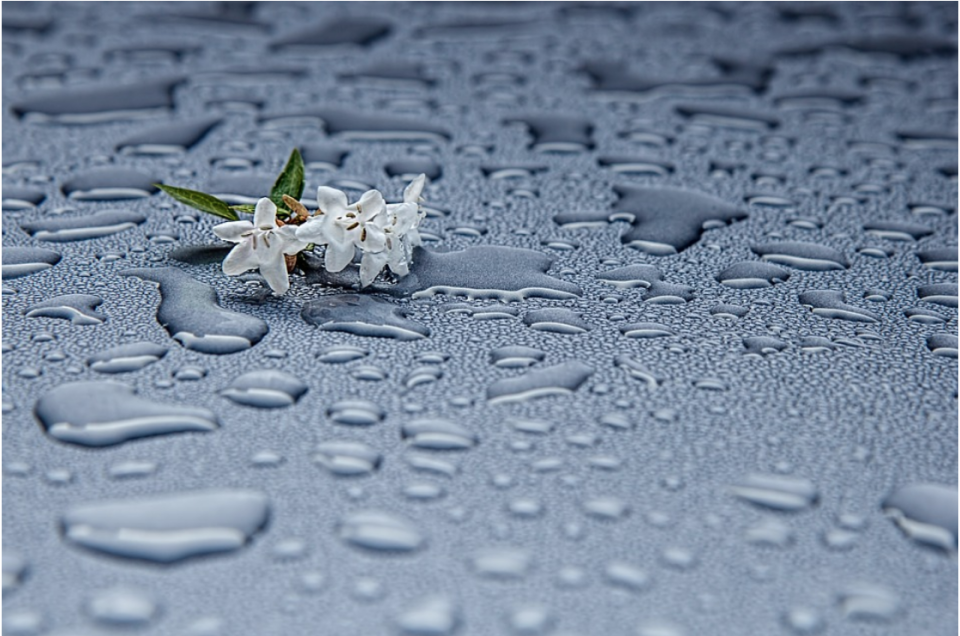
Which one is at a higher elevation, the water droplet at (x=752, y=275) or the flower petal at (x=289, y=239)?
the flower petal at (x=289, y=239)

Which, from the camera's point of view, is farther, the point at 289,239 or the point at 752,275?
the point at 752,275

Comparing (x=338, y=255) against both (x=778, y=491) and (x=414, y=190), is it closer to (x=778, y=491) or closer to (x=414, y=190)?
(x=414, y=190)

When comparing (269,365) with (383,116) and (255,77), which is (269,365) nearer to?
(383,116)

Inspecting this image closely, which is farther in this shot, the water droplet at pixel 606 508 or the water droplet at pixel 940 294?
the water droplet at pixel 940 294

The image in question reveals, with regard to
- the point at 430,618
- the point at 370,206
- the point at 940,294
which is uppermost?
the point at 370,206

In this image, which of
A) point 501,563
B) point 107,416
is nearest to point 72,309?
point 107,416

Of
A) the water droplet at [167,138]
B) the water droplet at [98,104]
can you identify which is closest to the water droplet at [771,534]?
the water droplet at [167,138]

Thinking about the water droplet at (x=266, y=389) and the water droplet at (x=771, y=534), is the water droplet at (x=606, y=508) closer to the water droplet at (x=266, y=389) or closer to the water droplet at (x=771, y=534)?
the water droplet at (x=771, y=534)
